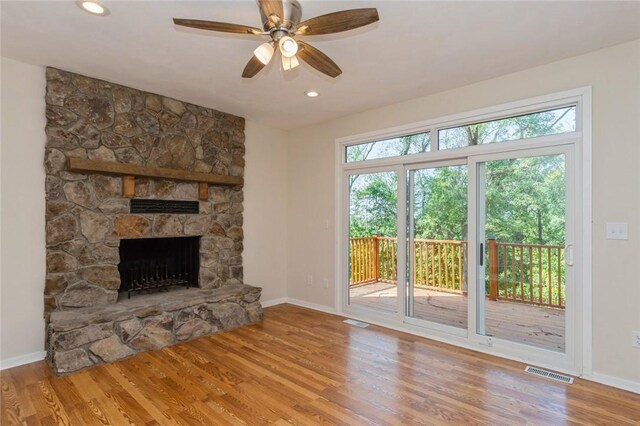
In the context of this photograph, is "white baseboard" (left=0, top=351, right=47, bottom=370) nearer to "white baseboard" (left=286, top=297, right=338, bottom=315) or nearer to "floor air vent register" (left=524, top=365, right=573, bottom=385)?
"white baseboard" (left=286, top=297, right=338, bottom=315)

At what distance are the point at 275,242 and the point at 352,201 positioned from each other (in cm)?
140

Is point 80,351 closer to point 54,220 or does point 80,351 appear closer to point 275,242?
point 54,220

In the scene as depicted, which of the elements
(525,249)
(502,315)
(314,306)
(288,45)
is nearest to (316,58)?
(288,45)

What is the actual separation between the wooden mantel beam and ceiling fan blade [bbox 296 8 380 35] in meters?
2.37

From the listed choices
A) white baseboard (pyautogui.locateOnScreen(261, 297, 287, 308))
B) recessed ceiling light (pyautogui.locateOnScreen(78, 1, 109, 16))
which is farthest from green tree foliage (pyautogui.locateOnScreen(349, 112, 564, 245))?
recessed ceiling light (pyautogui.locateOnScreen(78, 1, 109, 16))

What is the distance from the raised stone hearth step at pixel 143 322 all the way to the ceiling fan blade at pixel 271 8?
287 cm

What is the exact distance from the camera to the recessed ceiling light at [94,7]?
7.02 feet

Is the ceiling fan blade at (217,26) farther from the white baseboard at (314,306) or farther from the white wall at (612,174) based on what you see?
the white baseboard at (314,306)

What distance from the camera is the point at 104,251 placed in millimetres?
3438

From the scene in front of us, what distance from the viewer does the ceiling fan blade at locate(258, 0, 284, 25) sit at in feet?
5.89

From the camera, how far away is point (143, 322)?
3.28m

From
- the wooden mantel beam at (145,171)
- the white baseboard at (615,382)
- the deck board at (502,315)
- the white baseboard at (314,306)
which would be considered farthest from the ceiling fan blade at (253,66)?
the white baseboard at (615,382)

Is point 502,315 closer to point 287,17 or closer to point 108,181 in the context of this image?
point 287,17

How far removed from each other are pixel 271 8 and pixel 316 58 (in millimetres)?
549
